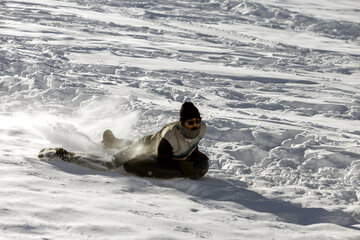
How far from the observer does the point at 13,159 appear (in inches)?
225

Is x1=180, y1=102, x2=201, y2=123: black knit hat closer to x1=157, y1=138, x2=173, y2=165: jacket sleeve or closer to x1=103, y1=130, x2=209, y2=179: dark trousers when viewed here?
x1=157, y1=138, x2=173, y2=165: jacket sleeve

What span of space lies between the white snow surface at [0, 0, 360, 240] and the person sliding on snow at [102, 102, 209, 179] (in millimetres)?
121

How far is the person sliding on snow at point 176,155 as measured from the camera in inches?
225

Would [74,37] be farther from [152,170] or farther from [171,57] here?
[152,170]

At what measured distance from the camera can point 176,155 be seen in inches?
230

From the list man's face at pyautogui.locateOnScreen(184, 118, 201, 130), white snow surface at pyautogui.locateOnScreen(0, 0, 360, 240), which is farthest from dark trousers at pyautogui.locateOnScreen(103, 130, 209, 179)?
man's face at pyautogui.locateOnScreen(184, 118, 201, 130)

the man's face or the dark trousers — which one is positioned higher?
the man's face

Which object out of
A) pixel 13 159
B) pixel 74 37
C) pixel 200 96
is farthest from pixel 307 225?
pixel 74 37

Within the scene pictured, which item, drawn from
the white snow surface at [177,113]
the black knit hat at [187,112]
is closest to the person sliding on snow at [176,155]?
the black knit hat at [187,112]

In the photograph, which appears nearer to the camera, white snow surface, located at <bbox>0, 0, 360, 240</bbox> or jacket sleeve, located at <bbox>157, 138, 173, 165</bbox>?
white snow surface, located at <bbox>0, 0, 360, 240</bbox>

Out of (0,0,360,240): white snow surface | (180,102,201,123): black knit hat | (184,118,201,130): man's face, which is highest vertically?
(180,102,201,123): black knit hat

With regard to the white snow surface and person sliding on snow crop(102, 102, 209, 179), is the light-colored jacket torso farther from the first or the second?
the white snow surface

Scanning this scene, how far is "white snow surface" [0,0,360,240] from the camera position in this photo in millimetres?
4508

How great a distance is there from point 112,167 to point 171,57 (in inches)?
325
